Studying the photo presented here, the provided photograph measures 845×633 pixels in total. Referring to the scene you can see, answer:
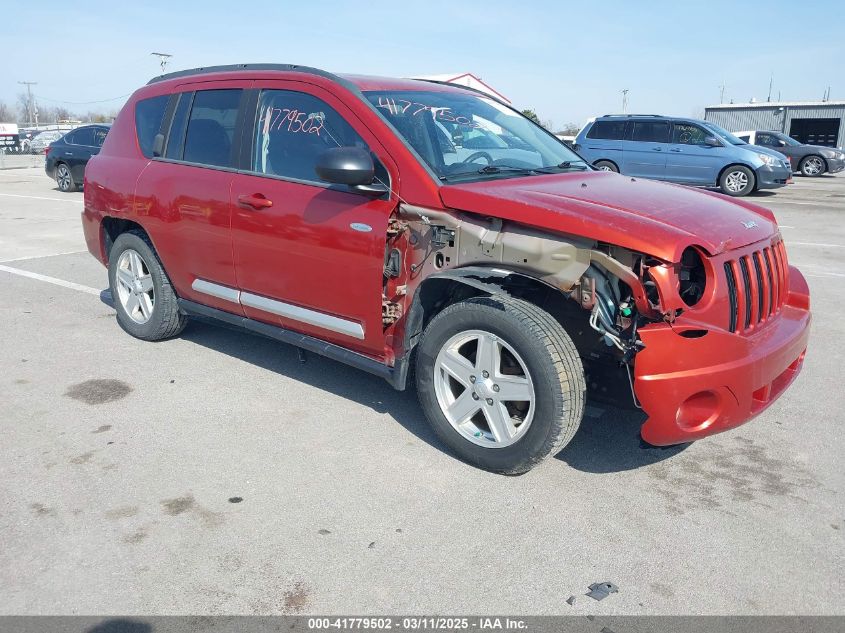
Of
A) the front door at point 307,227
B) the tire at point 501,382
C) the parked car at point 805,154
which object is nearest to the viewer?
the tire at point 501,382

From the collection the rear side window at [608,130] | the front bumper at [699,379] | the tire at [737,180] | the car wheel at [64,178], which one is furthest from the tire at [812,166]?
the front bumper at [699,379]

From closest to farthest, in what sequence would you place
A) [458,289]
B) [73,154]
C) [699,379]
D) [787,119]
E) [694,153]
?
[699,379] → [458,289] → [694,153] → [73,154] → [787,119]

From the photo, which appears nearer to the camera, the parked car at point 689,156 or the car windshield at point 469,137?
the car windshield at point 469,137

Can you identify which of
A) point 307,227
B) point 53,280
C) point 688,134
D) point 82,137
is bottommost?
point 53,280

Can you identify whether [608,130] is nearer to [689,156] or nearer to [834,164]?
[689,156]

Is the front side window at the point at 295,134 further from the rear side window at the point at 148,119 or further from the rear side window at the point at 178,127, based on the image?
the rear side window at the point at 148,119

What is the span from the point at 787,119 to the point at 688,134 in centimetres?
2972

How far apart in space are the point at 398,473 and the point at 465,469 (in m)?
0.33

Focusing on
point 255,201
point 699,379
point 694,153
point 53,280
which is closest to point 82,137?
point 53,280

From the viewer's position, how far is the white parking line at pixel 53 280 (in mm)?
7129

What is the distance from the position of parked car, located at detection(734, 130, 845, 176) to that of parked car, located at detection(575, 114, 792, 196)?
817 cm

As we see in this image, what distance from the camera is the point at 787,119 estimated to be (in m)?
40.9

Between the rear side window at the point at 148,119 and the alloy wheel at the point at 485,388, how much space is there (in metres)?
2.84

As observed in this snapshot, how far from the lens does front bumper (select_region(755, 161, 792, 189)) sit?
15742 millimetres
